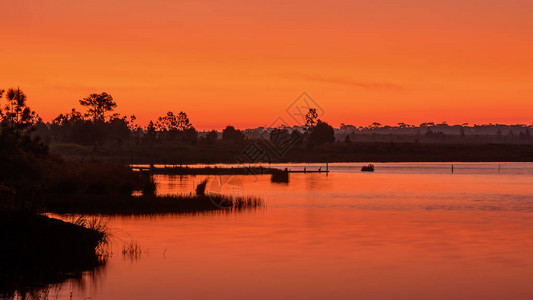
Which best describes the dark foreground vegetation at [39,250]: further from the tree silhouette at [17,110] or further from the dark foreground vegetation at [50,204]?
the tree silhouette at [17,110]

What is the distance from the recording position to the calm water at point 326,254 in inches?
1087

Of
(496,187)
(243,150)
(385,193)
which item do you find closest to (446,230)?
(385,193)

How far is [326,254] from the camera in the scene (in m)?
37.0

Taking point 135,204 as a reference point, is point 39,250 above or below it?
below

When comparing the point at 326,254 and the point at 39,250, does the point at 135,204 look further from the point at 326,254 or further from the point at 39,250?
the point at 39,250

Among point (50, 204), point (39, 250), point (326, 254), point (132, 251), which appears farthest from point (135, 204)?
point (39, 250)

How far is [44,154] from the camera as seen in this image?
5938cm

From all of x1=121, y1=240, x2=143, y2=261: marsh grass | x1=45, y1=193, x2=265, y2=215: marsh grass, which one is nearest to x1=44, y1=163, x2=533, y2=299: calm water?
x1=121, y1=240, x2=143, y2=261: marsh grass

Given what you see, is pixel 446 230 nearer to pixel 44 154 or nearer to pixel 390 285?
pixel 390 285

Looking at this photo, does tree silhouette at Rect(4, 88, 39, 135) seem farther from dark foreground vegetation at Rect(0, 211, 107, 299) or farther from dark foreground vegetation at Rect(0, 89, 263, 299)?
dark foreground vegetation at Rect(0, 211, 107, 299)

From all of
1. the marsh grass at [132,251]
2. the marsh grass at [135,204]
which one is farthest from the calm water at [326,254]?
the marsh grass at [135,204]

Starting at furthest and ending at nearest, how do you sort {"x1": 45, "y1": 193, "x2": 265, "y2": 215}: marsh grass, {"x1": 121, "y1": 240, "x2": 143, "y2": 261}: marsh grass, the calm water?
{"x1": 45, "y1": 193, "x2": 265, "y2": 215}: marsh grass < {"x1": 121, "y1": 240, "x2": 143, "y2": 261}: marsh grass < the calm water

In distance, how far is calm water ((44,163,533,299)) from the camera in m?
27.6

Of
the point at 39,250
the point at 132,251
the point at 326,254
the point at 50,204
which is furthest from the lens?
the point at 50,204
